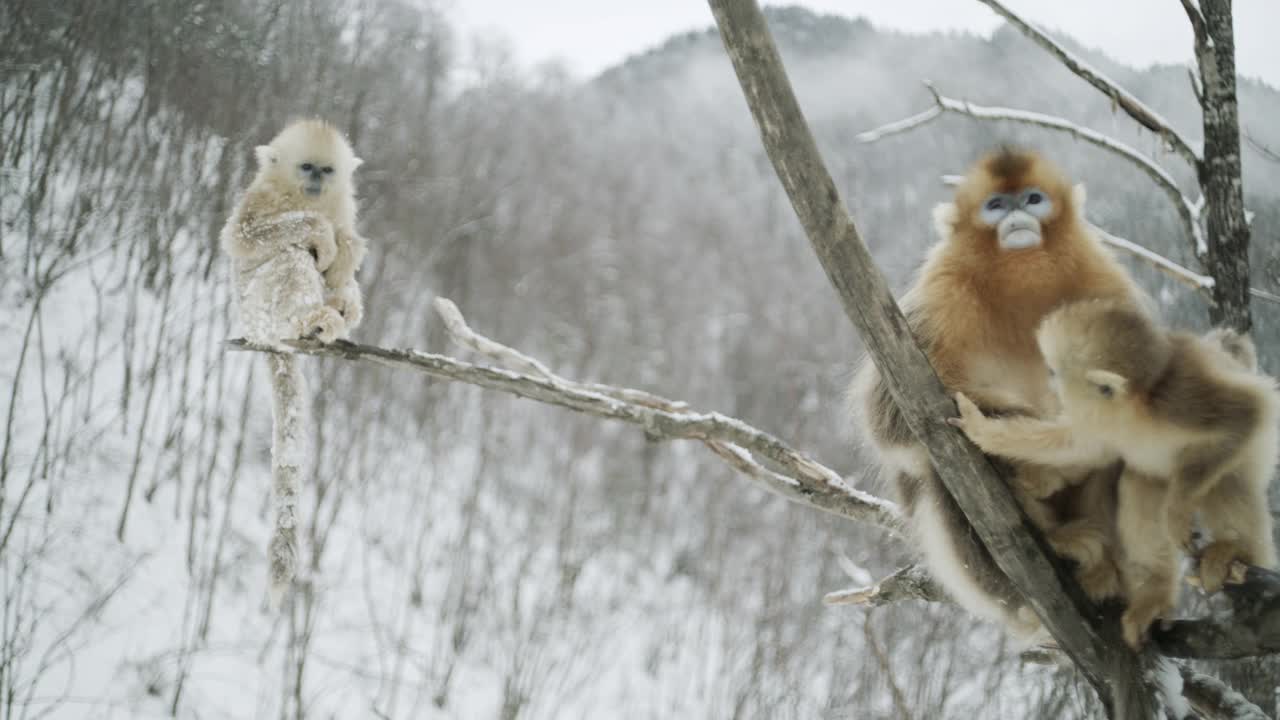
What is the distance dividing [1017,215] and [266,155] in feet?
Answer: 4.35

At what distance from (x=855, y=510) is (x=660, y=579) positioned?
863cm

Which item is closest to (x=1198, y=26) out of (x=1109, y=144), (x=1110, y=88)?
(x=1110, y=88)

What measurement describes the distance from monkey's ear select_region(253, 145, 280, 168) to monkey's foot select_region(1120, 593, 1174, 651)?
1.49 m

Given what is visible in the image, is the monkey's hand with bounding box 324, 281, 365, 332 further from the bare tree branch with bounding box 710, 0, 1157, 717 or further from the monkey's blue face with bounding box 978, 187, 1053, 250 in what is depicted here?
the monkey's blue face with bounding box 978, 187, 1053, 250

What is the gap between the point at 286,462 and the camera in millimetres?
1067

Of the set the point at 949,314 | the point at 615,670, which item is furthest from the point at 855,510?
the point at 615,670

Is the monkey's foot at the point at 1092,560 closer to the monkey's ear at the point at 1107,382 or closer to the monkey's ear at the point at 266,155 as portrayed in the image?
the monkey's ear at the point at 1107,382

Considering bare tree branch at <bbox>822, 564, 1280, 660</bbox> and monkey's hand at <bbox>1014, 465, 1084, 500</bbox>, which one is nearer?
bare tree branch at <bbox>822, 564, 1280, 660</bbox>

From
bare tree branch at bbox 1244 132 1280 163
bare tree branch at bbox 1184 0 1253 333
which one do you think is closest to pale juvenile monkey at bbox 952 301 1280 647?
bare tree branch at bbox 1184 0 1253 333

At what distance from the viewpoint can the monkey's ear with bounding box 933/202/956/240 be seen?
170 cm

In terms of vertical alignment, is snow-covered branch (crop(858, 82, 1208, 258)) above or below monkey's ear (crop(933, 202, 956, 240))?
above

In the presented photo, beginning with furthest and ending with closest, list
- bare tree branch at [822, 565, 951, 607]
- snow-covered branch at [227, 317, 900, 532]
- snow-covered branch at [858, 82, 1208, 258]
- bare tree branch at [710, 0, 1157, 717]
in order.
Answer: snow-covered branch at [858, 82, 1208, 258]
bare tree branch at [822, 565, 951, 607]
snow-covered branch at [227, 317, 900, 532]
bare tree branch at [710, 0, 1157, 717]

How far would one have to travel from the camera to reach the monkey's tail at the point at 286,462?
1011mm

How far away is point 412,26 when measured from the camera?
1591 mm
